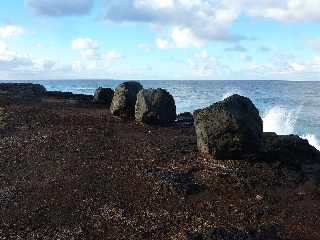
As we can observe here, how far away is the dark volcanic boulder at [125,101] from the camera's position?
27406mm

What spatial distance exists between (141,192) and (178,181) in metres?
1.22

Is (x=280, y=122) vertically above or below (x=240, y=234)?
below

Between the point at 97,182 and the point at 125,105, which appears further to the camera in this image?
the point at 125,105

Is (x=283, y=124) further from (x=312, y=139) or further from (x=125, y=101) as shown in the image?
(x=125, y=101)

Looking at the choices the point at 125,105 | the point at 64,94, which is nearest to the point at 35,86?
the point at 64,94

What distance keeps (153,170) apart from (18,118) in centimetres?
1076

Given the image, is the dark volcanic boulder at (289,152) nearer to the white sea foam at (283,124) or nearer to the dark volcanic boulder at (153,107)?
the dark volcanic boulder at (153,107)

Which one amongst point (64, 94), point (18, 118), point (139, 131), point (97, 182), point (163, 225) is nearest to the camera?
point (163, 225)

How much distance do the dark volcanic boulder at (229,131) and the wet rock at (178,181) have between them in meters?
1.74

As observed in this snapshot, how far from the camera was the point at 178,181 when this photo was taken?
15531 millimetres

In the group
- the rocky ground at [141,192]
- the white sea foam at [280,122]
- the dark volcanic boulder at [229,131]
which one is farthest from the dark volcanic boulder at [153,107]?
the white sea foam at [280,122]

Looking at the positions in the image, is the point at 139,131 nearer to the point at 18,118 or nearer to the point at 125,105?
the point at 125,105

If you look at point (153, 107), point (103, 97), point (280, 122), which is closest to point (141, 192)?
point (153, 107)

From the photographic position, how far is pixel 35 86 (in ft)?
143
